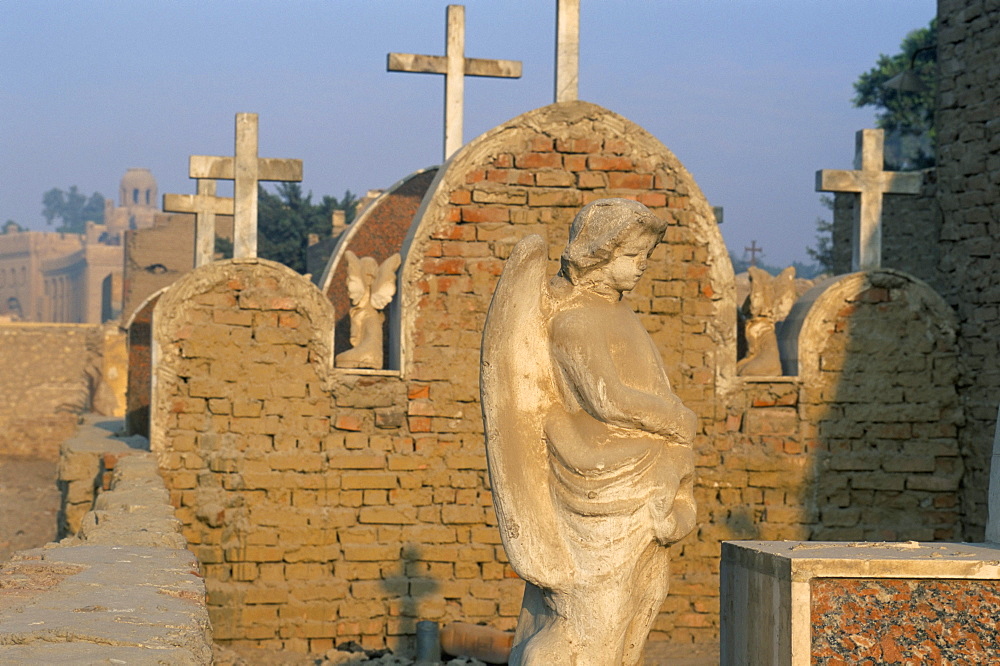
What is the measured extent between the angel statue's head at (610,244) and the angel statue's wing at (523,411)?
0.12 meters

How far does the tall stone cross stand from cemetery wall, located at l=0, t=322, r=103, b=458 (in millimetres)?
20883

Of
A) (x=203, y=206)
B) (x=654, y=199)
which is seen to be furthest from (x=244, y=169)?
(x=654, y=199)

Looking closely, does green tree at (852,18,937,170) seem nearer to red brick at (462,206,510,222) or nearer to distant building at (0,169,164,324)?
red brick at (462,206,510,222)

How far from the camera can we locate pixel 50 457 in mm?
27750

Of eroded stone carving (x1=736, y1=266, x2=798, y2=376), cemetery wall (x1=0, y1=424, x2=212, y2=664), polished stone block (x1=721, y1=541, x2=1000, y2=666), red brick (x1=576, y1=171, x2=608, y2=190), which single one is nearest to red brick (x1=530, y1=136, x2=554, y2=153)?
red brick (x1=576, y1=171, x2=608, y2=190)

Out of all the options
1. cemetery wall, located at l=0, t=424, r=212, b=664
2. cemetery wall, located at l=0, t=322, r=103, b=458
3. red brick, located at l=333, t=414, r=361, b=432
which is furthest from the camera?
cemetery wall, located at l=0, t=322, r=103, b=458

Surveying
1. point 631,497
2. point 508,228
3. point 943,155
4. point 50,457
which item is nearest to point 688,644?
point 508,228

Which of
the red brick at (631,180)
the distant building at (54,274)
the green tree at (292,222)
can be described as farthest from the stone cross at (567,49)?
the distant building at (54,274)

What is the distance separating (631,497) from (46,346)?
95.2ft

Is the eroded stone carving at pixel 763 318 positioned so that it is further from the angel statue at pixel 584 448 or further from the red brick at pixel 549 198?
the angel statue at pixel 584 448

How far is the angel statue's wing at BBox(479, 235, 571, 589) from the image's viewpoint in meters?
3.80

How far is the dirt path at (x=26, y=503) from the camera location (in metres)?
16.0

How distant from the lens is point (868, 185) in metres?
9.48

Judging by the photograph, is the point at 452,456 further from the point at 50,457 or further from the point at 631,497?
the point at 50,457
